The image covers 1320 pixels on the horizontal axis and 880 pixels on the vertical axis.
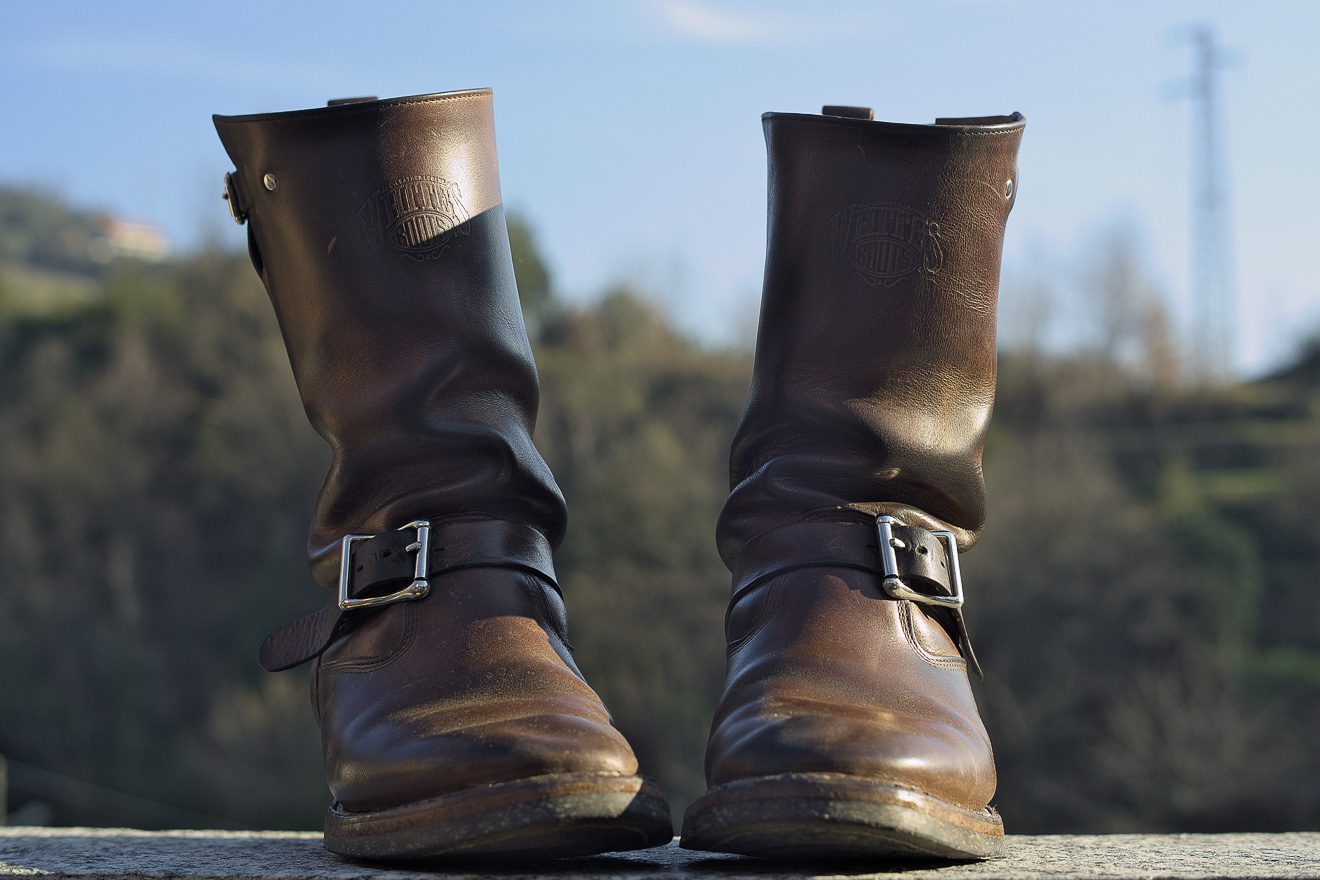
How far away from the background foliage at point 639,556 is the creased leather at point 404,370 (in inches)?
660

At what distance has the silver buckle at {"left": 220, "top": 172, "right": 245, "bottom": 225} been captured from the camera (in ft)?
5.33

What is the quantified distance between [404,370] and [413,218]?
0.56 feet

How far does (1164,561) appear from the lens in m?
20.3

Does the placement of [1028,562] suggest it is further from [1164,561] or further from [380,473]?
[380,473]

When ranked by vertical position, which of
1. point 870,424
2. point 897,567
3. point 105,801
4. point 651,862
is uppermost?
point 870,424

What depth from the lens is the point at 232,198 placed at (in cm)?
163

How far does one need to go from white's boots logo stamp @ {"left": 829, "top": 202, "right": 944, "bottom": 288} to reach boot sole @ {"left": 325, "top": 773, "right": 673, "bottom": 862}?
61 centimetres

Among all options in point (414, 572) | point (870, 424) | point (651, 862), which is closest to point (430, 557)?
point (414, 572)

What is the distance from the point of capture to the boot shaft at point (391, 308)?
1519mm

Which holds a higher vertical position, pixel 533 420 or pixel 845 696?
pixel 533 420

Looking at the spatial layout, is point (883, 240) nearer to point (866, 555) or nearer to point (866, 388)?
point (866, 388)

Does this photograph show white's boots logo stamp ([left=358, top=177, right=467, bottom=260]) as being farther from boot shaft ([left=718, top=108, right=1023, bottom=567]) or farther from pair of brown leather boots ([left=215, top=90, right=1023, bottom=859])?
boot shaft ([left=718, top=108, right=1023, bottom=567])

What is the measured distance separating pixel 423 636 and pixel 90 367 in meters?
29.5

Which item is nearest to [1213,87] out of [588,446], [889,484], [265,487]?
[588,446]
